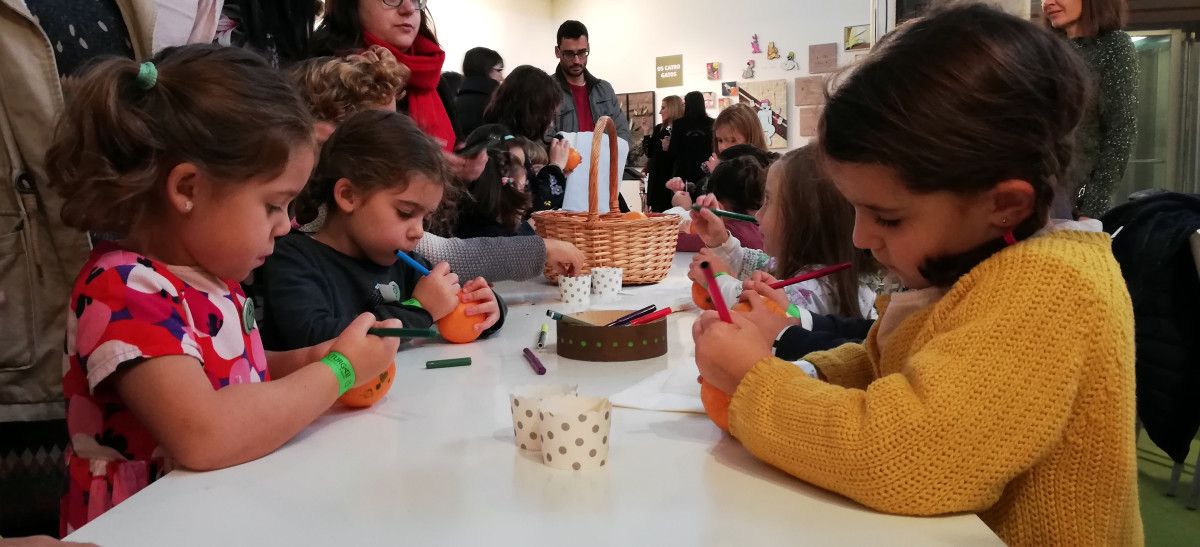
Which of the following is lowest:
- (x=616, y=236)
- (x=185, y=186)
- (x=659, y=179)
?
(x=659, y=179)

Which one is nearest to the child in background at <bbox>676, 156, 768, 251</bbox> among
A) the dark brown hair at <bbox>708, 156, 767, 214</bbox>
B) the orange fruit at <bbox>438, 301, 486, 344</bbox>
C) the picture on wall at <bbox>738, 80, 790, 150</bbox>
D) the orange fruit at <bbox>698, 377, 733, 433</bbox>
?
the dark brown hair at <bbox>708, 156, 767, 214</bbox>

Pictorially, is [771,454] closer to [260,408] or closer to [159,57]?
[260,408]

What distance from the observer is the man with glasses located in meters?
4.46

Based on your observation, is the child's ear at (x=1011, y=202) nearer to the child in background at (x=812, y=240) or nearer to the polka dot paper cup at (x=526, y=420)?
the polka dot paper cup at (x=526, y=420)

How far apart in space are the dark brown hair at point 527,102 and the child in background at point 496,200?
2.60ft

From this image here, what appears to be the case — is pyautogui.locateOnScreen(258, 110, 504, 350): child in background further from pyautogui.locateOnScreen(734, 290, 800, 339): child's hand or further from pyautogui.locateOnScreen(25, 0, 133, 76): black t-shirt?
pyautogui.locateOnScreen(734, 290, 800, 339): child's hand

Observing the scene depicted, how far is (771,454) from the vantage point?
0.82 m

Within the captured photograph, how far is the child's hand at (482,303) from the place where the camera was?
1.53 meters

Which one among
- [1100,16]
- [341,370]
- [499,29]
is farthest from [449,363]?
[499,29]

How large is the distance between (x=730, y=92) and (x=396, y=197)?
619cm

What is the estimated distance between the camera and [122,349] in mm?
889

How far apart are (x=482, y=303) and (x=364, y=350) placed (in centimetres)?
49

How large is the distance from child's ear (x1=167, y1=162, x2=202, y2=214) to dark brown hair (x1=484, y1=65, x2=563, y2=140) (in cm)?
243

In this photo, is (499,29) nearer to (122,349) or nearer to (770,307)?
(770,307)
